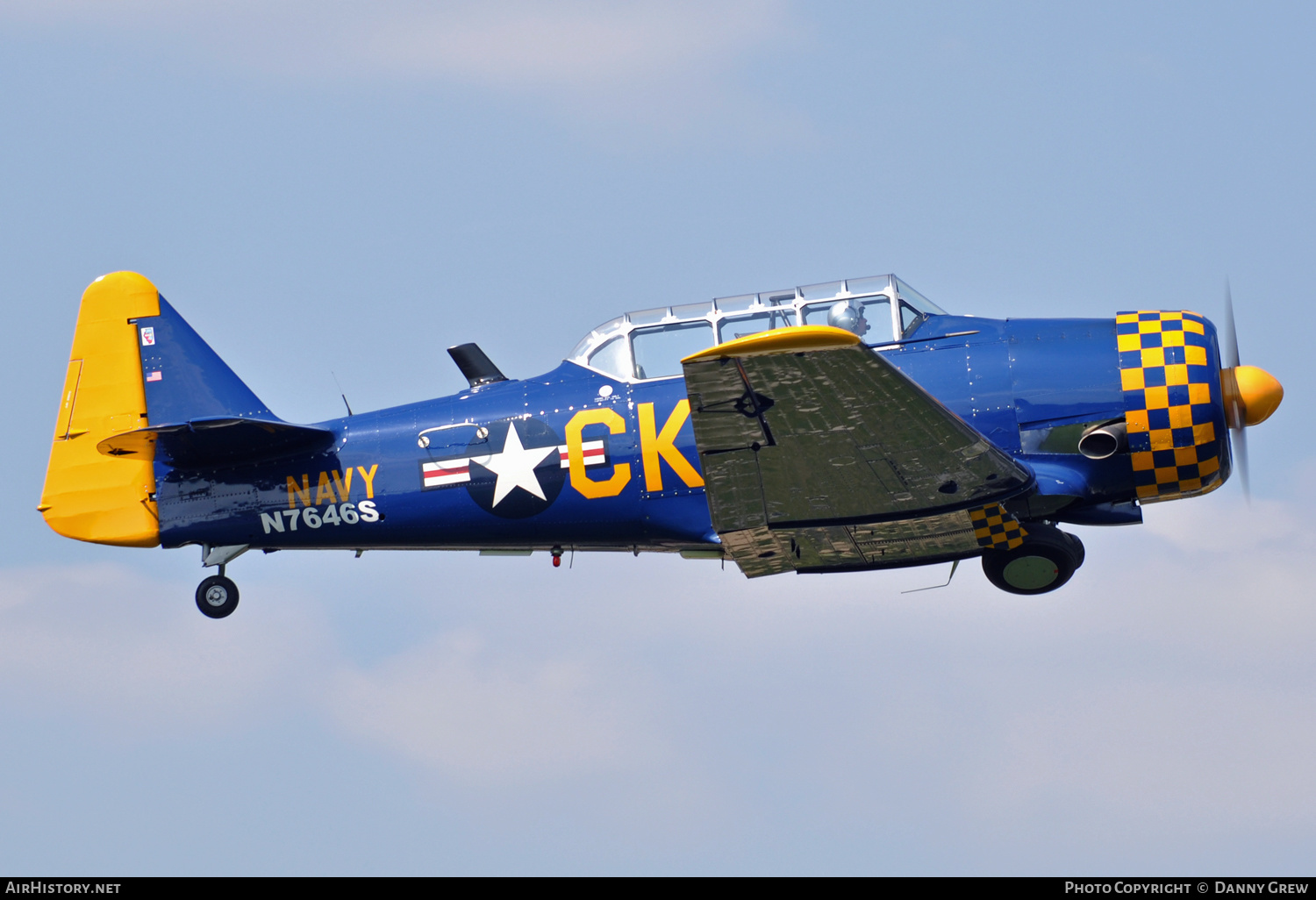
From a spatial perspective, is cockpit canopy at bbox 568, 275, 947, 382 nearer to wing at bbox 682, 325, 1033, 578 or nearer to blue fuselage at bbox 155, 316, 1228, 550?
blue fuselage at bbox 155, 316, 1228, 550

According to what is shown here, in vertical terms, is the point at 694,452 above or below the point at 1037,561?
above

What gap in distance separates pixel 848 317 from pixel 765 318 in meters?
0.72

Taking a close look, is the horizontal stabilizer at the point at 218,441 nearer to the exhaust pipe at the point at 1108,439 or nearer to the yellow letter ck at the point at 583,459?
the yellow letter ck at the point at 583,459

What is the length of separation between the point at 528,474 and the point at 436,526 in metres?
0.98

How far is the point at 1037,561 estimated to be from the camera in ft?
46.9

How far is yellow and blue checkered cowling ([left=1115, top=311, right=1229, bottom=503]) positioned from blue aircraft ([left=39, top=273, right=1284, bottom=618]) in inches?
0.6

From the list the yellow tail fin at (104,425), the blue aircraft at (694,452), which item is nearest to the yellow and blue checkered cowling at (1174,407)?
the blue aircraft at (694,452)

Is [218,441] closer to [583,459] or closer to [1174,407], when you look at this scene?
[583,459]

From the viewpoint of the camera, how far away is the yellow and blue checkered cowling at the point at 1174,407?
44.5 feet

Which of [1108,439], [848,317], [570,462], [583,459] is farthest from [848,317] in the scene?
[570,462]

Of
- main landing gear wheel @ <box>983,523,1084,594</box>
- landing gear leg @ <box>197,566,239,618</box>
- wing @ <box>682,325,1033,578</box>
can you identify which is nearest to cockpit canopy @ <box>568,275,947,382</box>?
wing @ <box>682,325,1033,578</box>

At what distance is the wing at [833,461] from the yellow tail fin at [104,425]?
567 centimetres

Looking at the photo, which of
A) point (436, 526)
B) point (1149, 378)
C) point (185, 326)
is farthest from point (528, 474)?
point (1149, 378)

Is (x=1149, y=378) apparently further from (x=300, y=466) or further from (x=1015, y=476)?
(x=300, y=466)
